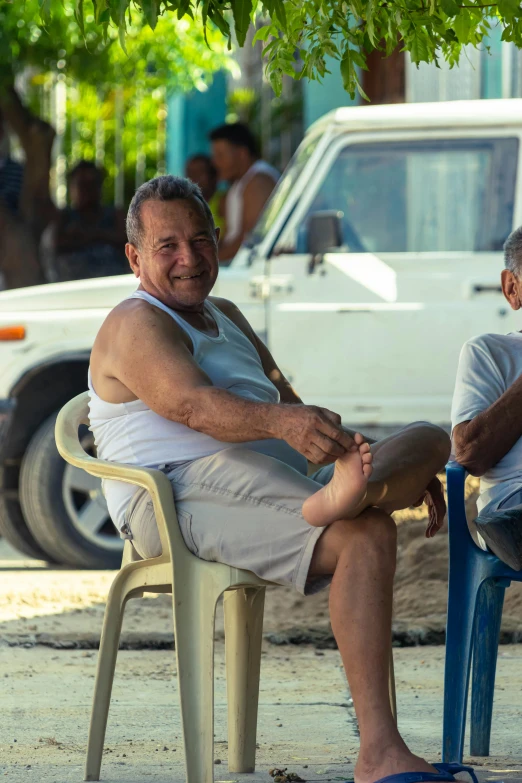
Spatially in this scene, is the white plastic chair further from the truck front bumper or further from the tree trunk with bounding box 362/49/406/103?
the tree trunk with bounding box 362/49/406/103

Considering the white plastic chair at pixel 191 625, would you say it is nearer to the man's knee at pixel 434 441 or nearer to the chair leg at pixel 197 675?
the chair leg at pixel 197 675

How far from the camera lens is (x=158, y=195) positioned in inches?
133

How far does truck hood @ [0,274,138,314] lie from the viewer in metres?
6.71

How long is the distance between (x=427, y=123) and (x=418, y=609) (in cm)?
240

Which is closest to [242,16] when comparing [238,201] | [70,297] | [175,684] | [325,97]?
[175,684]

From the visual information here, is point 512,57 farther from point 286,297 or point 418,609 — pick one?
point 418,609

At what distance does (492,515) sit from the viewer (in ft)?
10.6

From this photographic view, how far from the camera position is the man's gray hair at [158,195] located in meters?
3.39

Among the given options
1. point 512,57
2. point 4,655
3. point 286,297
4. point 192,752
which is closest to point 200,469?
point 192,752

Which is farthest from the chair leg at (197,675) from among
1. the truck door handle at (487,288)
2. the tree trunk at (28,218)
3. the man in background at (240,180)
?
the tree trunk at (28,218)

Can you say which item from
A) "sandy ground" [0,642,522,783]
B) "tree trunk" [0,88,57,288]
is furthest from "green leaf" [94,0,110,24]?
"tree trunk" [0,88,57,288]

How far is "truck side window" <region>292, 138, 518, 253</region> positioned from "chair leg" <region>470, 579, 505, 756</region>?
3.14 metres

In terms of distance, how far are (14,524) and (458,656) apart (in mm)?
4049

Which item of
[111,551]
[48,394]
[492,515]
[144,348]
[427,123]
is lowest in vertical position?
[111,551]
